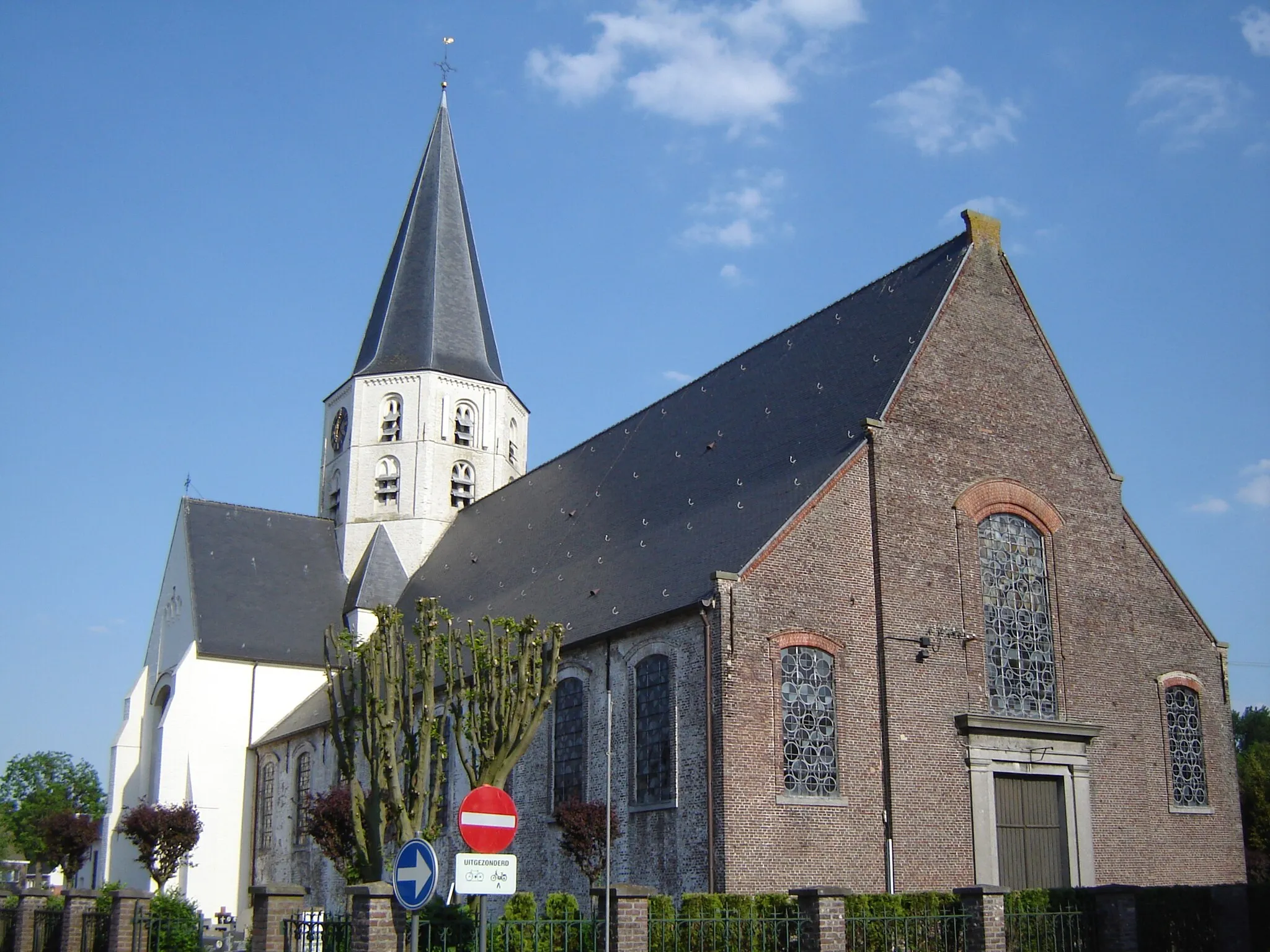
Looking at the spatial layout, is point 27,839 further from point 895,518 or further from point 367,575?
point 895,518

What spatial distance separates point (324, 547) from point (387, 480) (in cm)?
263

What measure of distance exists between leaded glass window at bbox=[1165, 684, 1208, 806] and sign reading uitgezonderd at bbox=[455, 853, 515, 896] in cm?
1560

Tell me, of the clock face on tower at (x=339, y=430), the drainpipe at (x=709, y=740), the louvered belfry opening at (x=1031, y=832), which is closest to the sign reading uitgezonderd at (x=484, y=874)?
the drainpipe at (x=709, y=740)

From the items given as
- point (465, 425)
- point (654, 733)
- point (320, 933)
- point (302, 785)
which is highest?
point (465, 425)

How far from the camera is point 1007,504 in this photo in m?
22.4

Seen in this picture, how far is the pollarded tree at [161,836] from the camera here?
29.4 metres

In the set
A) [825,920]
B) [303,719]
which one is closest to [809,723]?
[825,920]

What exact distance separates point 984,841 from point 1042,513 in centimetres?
591

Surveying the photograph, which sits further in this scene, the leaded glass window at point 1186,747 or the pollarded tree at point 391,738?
the leaded glass window at point 1186,747

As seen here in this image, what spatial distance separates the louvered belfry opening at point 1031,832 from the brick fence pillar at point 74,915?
1329cm

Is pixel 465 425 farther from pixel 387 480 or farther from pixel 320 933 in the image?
pixel 320 933

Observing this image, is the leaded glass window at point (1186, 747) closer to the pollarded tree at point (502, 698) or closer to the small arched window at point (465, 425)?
the pollarded tree at point (502, 698)

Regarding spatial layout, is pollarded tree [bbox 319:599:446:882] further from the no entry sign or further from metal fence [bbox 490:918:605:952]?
the no entry sign

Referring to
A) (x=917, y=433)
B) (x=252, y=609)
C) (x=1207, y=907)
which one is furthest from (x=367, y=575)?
(x=1207, y=907)
